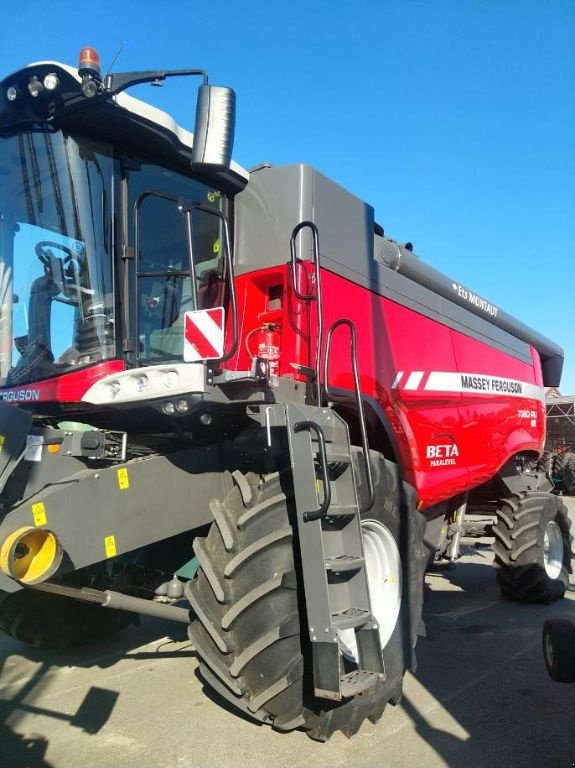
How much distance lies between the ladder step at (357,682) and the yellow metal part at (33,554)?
53.4 inches

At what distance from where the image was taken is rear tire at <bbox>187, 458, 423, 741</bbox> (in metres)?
2.87

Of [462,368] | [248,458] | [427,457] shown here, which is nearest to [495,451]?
[462,368]

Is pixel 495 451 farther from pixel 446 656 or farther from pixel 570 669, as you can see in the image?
pixel 570 669

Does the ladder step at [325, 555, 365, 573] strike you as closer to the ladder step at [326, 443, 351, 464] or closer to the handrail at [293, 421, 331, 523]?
the handrail at [293, 421, 331, 523]

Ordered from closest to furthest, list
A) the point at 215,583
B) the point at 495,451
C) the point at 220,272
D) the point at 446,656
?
the point at 215,583, the point at 220,272, the point at 446,656, the point at 495,451

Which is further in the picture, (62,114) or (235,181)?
(235,181)

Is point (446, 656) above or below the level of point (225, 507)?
below

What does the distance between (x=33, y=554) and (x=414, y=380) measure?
3.00 m

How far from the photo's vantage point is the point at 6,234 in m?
3.61

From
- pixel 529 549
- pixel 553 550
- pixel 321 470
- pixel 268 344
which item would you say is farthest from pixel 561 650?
pixel 553 550

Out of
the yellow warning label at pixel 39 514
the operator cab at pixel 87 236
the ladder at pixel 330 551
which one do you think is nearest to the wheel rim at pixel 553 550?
the ladder at pixel 330 551

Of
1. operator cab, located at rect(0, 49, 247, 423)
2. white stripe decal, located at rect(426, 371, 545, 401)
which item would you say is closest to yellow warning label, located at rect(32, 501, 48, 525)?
operator cab, located at rect(0, 49, 247, 423)

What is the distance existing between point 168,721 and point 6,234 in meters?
2.92

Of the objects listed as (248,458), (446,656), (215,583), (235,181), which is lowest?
(446,656)
